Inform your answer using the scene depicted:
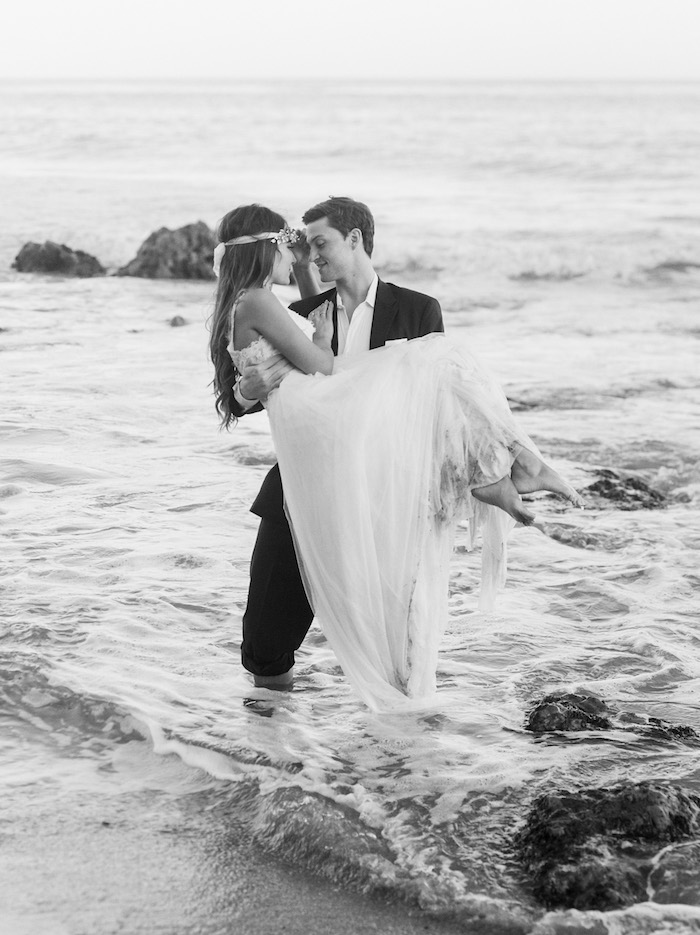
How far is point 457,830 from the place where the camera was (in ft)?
11.9

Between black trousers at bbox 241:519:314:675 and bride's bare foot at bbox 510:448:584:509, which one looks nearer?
bride's bare foot at bbox 510:448:584:509

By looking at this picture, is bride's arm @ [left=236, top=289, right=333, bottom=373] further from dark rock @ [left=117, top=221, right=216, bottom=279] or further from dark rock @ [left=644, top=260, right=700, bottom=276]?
dark rock @ [left=644, top=260, right=700, bottom=276]

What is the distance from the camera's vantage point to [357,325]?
14.1 feet

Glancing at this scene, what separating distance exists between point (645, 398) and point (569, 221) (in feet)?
58.6

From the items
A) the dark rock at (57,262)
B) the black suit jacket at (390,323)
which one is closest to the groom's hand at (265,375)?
the black suit jacket at (390,323)

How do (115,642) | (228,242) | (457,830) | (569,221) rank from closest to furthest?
(457,830), (228,242), (115,642), (569,221)

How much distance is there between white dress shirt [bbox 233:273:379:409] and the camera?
14.0 feet

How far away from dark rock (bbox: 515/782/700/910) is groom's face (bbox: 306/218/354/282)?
2036mm

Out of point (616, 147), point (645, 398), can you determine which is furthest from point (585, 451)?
point (616, 147)

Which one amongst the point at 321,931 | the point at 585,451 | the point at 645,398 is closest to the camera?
the point at 321,931

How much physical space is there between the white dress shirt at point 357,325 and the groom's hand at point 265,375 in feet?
1.32

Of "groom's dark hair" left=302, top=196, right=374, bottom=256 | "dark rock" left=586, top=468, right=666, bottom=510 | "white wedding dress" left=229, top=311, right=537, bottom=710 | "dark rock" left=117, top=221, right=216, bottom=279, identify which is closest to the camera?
"white wedding dress" left=229, top=311, right=537, bottom=710

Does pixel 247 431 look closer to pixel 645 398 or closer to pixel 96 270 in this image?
pixel 645 398

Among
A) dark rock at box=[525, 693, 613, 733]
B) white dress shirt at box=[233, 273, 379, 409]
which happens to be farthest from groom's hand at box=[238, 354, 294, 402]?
dark rock at box=[525, 693, 613, 733]
